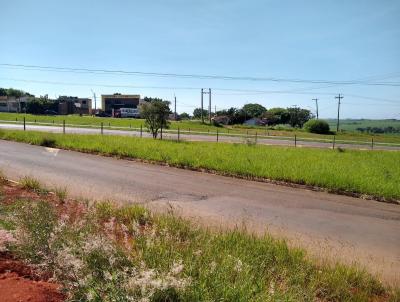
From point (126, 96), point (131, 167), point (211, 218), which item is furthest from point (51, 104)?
point (211, 218)

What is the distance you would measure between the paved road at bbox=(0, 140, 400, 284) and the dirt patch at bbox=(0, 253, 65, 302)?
475 centimetres

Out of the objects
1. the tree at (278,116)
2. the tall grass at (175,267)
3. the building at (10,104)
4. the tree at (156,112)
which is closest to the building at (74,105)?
the building at (10,104)

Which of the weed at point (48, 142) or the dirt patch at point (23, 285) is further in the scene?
the weed at point (48, 142)

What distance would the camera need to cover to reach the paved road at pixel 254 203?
7.62m

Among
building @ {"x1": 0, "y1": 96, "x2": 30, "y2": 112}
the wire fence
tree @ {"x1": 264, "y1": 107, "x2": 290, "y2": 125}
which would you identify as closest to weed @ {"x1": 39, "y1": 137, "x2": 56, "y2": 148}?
the wire fence

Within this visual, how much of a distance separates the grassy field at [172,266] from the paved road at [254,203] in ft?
4.39

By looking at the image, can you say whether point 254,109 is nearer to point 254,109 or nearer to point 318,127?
point 254,109

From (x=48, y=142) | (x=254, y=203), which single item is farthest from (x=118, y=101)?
(x=254, y=203)

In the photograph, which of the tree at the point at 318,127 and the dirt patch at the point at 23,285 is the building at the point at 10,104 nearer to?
the tree at the point at 318,127

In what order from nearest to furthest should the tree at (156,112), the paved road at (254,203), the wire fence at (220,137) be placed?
the paved road at (254,203) < the tree at (156,112) < the wire fence at (220,137)

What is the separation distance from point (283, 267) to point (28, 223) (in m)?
3.56

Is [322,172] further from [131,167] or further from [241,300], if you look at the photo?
[241,300]

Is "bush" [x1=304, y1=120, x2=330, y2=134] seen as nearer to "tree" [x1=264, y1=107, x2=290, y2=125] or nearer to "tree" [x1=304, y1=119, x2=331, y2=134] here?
"tree" [x1=304, y1=119, x2=331, y2=134]

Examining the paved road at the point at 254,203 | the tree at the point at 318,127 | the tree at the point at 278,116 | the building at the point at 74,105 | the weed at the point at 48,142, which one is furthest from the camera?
the tree at the point at 278,116
